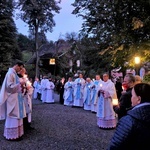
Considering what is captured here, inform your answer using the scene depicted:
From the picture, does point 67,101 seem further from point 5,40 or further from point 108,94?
point 5,40

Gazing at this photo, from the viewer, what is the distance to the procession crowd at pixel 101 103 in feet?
6.59

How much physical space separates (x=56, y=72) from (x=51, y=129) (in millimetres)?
27269

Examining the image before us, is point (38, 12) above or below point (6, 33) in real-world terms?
above

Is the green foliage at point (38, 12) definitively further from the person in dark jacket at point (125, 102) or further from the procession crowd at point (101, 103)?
the person in dark jacket at point (125, 102)

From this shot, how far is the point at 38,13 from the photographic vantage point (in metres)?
30.6

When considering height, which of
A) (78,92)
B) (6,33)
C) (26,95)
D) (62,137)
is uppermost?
(6,33)

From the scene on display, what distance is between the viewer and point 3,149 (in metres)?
5.42

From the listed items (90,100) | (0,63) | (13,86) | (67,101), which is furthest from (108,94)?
(0,63)

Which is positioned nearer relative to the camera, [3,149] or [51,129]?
[3,149]

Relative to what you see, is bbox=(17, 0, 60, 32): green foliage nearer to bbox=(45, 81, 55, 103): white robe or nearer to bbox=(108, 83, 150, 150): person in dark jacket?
bbox=(45, 81, 55, 103): white robe

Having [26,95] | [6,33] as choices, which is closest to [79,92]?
[26,95]

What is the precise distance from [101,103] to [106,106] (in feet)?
0.62

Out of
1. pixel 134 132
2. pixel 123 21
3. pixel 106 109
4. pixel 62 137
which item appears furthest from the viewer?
pixel 123 21

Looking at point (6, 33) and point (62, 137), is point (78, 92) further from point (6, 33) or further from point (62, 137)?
point (6, 33)
